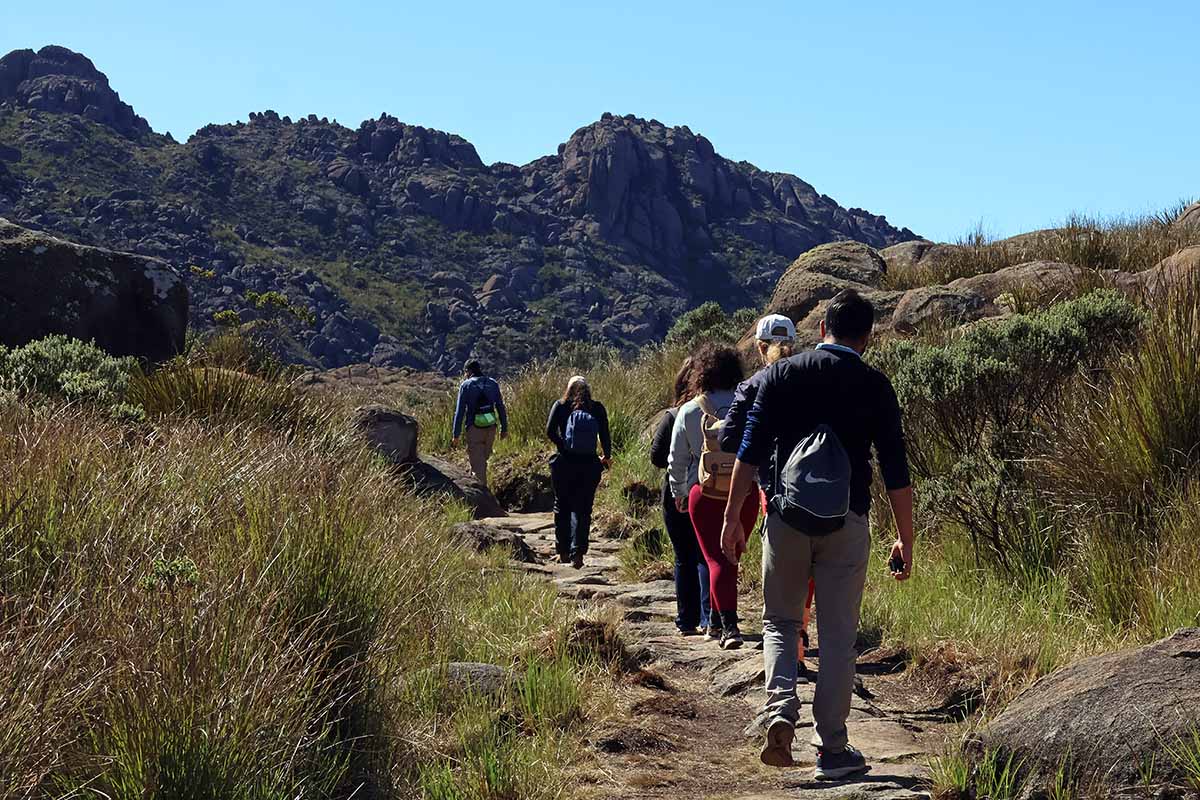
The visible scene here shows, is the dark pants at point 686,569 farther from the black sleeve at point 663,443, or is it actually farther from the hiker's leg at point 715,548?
the hiker's leg at point 715,548

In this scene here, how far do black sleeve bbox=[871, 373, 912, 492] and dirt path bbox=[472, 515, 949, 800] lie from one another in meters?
1.16

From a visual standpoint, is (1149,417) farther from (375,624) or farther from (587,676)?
(375,624)

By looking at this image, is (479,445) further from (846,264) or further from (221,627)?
(221,627)

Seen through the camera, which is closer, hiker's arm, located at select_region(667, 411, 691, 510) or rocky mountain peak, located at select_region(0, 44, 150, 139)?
hiker's arm, located at select_region(667, 411, 691, 510)

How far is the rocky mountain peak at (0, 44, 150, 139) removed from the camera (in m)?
118

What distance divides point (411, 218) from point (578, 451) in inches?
4433

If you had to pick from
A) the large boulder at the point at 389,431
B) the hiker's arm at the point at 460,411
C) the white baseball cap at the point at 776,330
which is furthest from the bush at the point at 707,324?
the white baseball cap at the point at 776,330

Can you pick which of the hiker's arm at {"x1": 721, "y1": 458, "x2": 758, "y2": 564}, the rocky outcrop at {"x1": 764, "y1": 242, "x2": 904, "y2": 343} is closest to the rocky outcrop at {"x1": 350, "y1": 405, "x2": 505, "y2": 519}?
the rocky outcrop at {"x1": 764, "y1": 242, "x2": 904, "y2": 343}

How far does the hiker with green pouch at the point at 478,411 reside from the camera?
14.2 meters

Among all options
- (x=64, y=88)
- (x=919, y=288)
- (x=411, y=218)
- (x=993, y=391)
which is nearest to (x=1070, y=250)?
(x=919, y=288)

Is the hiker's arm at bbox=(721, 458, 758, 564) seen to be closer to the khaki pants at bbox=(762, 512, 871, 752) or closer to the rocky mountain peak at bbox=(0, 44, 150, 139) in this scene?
the khaki pants at bbox=(762, 512, 871, 752)

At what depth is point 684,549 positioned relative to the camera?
25.8ft

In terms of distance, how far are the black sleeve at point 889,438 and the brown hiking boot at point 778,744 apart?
1.04 m

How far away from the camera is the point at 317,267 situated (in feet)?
327
